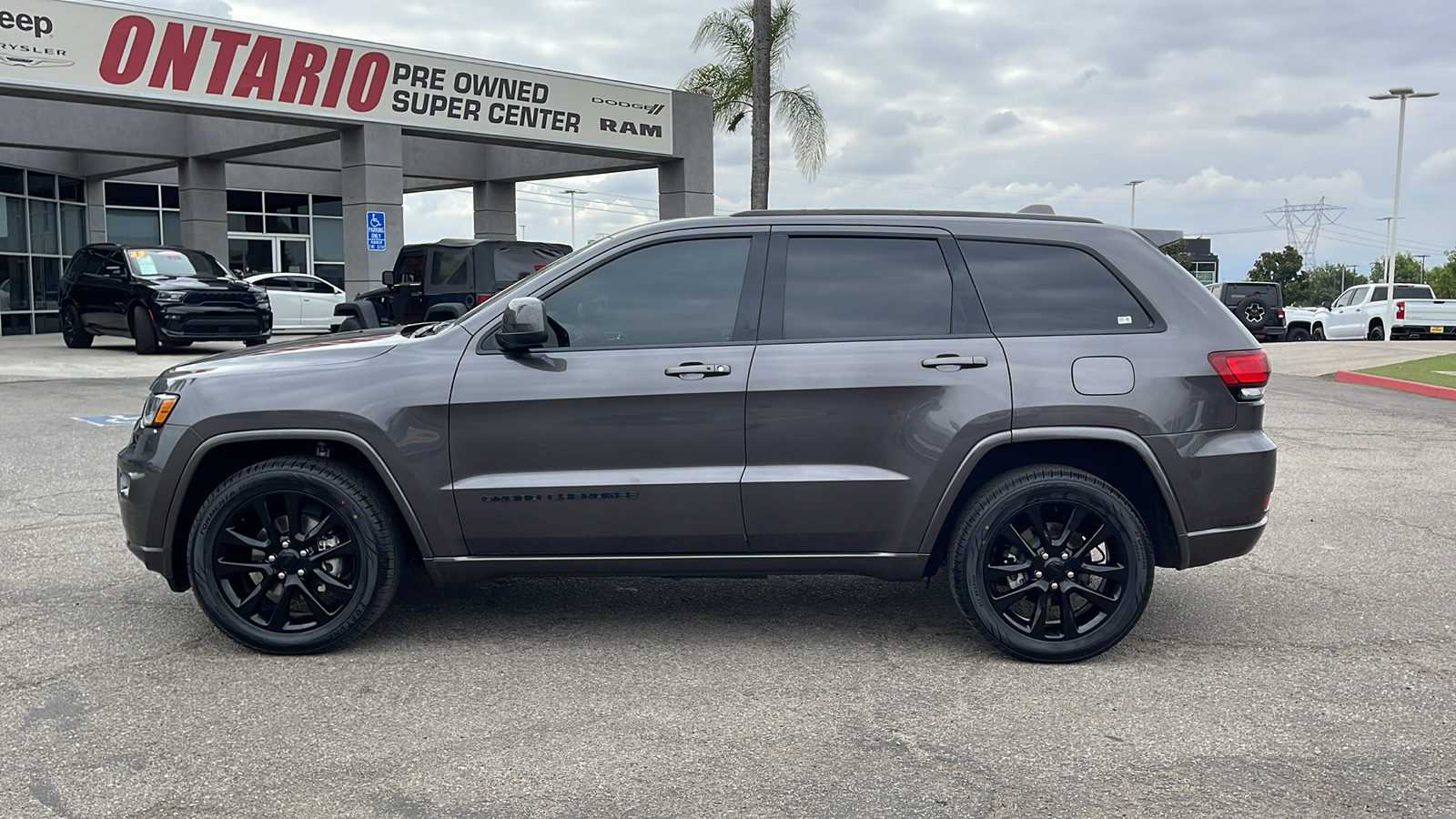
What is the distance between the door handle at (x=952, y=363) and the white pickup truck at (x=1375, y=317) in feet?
102

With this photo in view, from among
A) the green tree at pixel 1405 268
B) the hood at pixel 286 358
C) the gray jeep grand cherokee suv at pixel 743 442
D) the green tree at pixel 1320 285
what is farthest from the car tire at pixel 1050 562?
the green tree at pixel 1405 268

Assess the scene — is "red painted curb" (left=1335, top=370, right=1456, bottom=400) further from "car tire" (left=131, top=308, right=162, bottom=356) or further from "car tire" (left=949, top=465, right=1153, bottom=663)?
"car tire" (left=131, top=308, right=162, bottom=356)

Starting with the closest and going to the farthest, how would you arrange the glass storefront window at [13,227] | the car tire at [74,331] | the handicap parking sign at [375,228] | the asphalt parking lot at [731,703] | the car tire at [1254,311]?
1. the asphalt parking lot at [731,703]
2. the handicap parking sign at [375,228]
3. the car tire at [74,331]
4. the glass storefront window at [13,227]
5. the car tire at [1254,311]

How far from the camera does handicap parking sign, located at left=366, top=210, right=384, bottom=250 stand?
69.9 ft

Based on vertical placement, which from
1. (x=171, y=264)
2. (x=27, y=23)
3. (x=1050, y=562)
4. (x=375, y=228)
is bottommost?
(x=1050, y=562)

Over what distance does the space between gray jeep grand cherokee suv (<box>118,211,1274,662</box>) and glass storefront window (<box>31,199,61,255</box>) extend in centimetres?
2713

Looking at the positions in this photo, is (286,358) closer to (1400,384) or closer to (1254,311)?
(1400,384)

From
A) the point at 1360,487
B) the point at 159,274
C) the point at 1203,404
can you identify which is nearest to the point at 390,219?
the point at 159,274

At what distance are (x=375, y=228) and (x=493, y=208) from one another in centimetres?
896

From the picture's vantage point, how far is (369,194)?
842 inches

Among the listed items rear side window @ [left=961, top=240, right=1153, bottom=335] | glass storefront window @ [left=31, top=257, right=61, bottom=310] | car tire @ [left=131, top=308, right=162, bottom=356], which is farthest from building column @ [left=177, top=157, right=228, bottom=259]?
rear side window @ [left=961, top=240, right=1153, bottom=335]

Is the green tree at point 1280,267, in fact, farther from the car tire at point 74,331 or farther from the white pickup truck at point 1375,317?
the car tire at point 74,331

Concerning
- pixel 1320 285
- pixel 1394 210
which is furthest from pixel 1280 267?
pixel 1394 210

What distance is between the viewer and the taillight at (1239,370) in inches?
184
